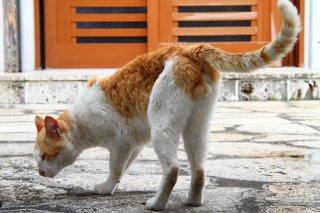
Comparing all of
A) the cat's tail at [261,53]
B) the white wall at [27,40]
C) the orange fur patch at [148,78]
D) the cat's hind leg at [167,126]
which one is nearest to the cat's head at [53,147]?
the orange fur patch at [148,78]

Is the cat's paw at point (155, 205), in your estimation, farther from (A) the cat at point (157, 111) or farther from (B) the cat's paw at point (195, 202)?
(B) the cat's paw at point (195, 202)

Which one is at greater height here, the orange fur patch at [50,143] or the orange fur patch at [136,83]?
the orange fur patch at [136,83]

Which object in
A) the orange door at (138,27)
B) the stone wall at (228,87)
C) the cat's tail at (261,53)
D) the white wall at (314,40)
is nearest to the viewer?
the cat's tail at (261,53)

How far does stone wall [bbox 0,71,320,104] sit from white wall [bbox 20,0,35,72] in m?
0.47

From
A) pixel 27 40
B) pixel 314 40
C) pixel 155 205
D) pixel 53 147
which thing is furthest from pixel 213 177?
pixel 27 40

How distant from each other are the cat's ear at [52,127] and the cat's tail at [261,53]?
641 mm

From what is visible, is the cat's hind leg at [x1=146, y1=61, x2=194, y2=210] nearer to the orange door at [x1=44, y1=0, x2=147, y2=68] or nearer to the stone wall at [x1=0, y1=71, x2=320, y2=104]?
the stone wall at [x1=0, y1=71, x2=320, y2=104]

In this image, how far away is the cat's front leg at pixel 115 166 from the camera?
8.27 ft

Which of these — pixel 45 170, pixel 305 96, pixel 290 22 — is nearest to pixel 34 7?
pixel 305 96

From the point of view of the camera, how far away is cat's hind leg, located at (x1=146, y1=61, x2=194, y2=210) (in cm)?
222

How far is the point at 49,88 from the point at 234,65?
4.91 metres

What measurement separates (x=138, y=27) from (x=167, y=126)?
5636 mm

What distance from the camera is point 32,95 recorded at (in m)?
6.93

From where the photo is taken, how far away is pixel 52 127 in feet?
8.19
